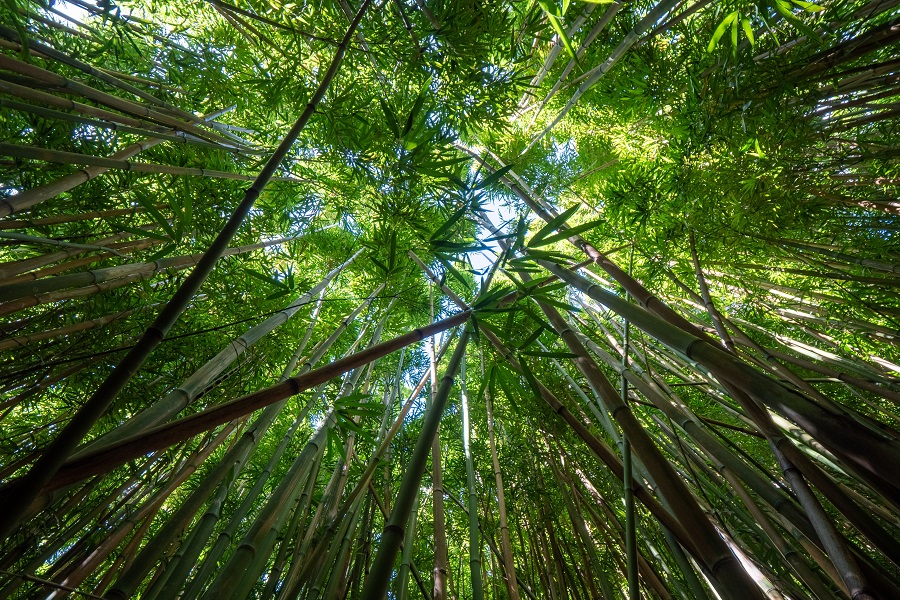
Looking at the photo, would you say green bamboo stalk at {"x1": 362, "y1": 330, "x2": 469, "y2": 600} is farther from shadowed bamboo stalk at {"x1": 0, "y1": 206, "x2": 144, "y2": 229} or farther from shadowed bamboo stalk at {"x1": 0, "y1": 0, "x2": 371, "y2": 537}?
shadowed bamboo stalk at {"x1": 0, "y1": 206, "x2": 144, "y2": 229}

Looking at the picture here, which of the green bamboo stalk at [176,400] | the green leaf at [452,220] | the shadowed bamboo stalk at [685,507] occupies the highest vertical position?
the green leaf at [452,220]

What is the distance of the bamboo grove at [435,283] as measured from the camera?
975mm

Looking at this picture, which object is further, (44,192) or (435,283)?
(435,283)

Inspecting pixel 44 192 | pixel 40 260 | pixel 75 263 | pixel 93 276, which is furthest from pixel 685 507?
pixel 75 263

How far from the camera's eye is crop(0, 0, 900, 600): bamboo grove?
975mm

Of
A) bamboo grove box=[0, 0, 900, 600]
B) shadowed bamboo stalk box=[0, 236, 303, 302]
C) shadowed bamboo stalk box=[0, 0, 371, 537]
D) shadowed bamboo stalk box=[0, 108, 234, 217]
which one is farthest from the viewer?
shadowed bamboo stalk box=[0, 108, 234, 217]

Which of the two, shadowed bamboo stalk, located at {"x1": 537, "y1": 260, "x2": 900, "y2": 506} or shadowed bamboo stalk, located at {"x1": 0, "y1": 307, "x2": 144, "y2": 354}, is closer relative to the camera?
shadowed bamboo stalk, located at {"x1": 537, "y1": 260, "x2": 900, "y2": 506}

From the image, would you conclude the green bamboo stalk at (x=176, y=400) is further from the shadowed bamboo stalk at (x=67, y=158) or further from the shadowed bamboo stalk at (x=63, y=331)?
the shadowed bamboo stalk at (x=63, y=331)

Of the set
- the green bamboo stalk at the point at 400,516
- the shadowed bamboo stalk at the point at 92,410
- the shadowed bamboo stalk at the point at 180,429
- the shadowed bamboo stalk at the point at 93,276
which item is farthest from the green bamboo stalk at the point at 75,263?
the green bamboo stalk at the point at 400,516

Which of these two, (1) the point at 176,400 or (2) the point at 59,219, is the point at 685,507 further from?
(2) the point at 59,219

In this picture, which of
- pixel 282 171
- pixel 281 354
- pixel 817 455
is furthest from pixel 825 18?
pixel 281 354

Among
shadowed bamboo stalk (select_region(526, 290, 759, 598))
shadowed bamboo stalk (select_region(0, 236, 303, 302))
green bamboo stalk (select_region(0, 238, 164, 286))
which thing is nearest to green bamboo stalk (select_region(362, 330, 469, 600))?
shadowed bamboo stalk (select_region(526, 290, 759, 598))

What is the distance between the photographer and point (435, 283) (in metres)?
2.36

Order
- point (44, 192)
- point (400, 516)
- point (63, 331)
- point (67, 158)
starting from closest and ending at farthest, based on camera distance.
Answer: point (400, 516) < point (67, 158) < point (44, 192) < point (63, 331)
